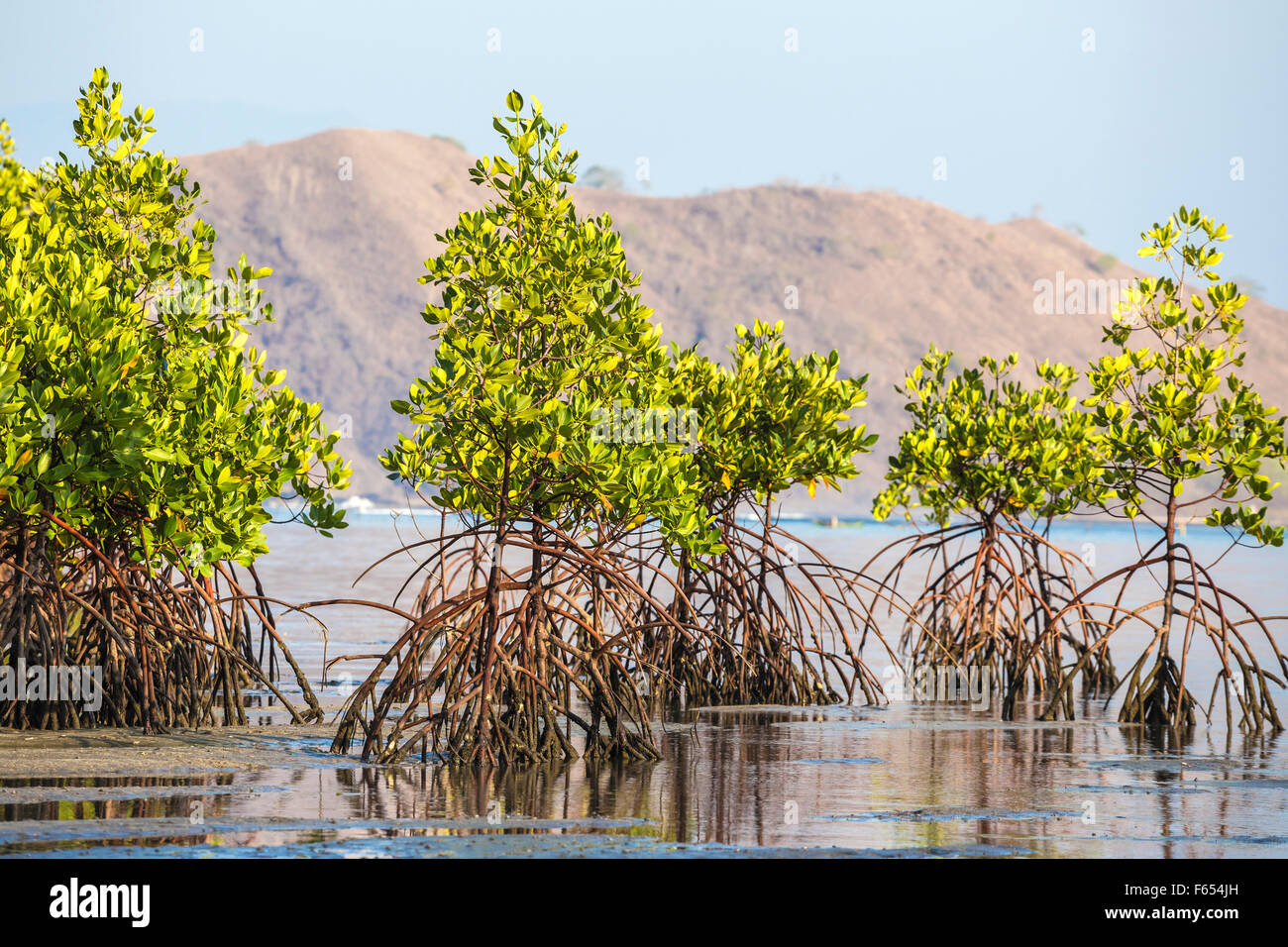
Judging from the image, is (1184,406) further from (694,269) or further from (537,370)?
(694,269)

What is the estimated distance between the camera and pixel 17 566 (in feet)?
40.2

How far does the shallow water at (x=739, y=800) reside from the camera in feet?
29.6

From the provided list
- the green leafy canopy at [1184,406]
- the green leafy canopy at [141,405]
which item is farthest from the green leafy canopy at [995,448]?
the green leafy canopy at [141,405]

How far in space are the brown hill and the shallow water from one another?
102484 mm

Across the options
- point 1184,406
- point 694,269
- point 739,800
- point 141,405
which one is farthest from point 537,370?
point 694,269

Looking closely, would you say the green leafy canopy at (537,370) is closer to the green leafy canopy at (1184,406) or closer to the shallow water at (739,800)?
the shallow water at (739,800)

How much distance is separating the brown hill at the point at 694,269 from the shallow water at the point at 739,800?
102484mm

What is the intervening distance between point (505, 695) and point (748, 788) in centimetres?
221

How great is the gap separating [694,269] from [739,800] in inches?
5224

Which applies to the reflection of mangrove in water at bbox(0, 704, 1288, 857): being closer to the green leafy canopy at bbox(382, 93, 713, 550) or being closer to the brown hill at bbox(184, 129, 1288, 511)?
the green leafy canopy at bbox(382, 93, 713, 550)
